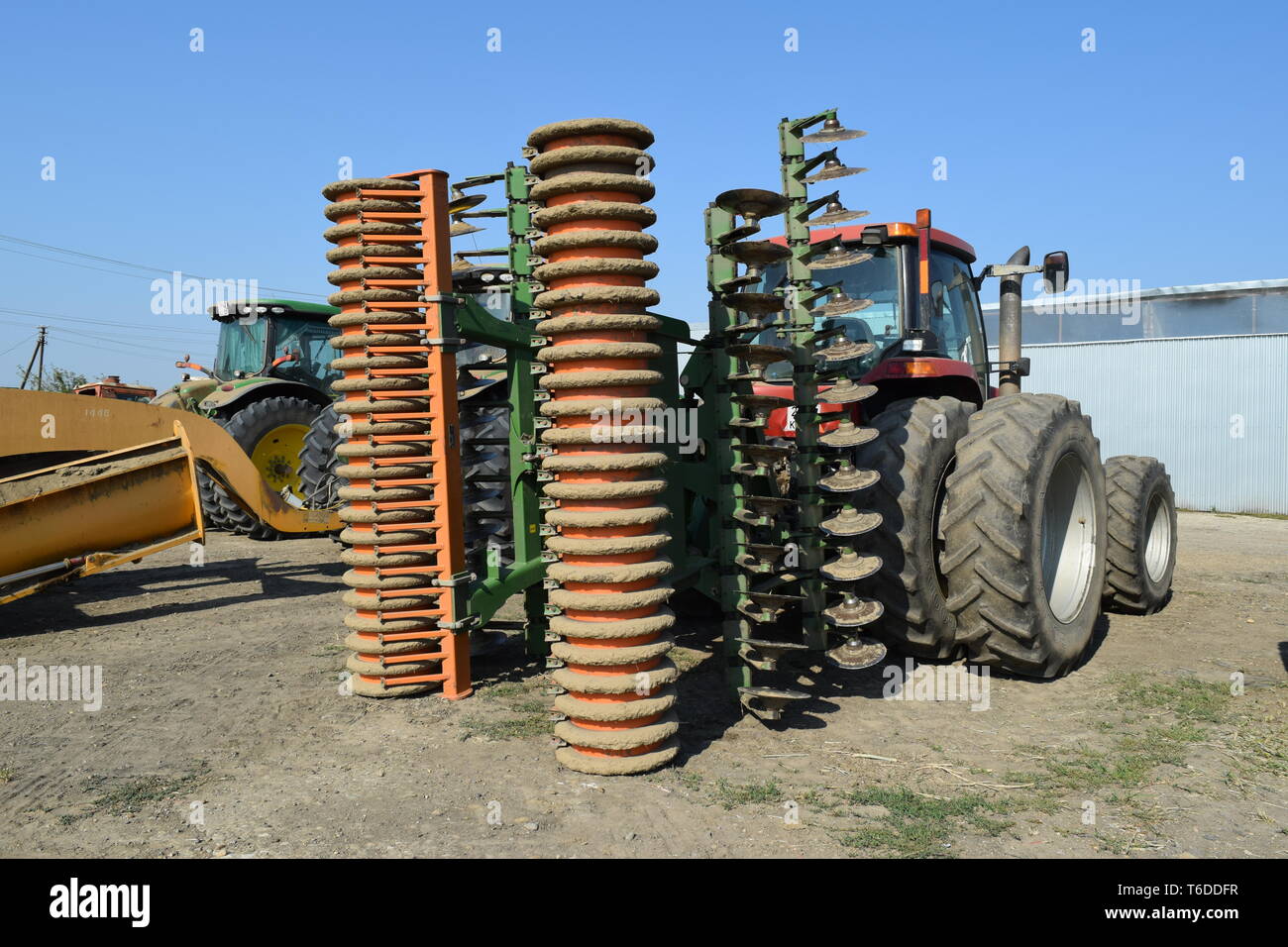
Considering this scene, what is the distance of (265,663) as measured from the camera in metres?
4.45

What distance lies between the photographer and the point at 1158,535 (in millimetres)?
6035

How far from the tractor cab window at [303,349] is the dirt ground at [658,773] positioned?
5931 mm

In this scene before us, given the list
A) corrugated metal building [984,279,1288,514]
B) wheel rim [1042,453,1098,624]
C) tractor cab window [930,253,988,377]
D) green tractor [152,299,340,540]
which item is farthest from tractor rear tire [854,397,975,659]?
corrugated metal building [984,279,1288,514]

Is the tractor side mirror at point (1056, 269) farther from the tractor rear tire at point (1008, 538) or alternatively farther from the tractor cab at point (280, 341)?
the tractor cab at point (280, 341)

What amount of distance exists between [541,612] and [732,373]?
155cm

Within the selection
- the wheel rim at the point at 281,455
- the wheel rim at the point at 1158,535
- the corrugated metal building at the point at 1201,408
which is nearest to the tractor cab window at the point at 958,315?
the wheel rim at the point at 1158,535

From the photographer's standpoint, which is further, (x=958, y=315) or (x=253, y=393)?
(x=253, y=393)

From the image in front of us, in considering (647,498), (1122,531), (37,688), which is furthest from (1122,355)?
(37,688)

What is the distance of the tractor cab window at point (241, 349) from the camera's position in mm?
10375

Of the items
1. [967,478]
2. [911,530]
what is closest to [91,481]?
[911,530]

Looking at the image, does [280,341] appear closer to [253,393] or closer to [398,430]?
[253,393]

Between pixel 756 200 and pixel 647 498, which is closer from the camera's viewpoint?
pixel 647 498

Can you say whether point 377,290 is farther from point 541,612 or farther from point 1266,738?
point 1266,738

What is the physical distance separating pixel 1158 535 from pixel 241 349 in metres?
9.63
